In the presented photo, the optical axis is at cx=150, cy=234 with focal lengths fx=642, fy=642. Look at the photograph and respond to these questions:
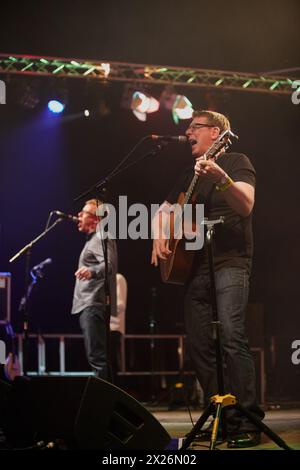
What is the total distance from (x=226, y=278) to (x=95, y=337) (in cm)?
232

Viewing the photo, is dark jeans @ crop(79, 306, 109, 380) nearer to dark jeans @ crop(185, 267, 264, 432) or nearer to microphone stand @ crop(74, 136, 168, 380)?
microphone stand @ crop(74, 136, 168, 380)

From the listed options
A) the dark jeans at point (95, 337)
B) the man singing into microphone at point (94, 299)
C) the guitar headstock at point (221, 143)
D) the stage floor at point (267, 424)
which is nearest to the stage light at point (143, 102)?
the man singing into microphone at point (94, 299)

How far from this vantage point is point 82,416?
308 cm

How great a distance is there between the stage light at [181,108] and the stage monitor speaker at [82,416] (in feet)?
18.1

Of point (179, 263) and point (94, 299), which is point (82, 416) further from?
point (94, 299)

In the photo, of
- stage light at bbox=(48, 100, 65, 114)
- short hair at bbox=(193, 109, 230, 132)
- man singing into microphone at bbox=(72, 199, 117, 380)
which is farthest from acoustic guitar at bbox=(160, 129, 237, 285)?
stage light at bbox=(48, 100, 65, 114)

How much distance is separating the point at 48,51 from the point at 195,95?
215 cm

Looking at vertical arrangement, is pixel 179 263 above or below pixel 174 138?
below

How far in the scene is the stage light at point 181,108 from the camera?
27.2ft

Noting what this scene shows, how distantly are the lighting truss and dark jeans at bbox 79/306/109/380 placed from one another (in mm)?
3106

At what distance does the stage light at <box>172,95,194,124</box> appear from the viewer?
8297 mm

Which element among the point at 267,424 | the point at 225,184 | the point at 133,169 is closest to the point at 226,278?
the point at 225,184

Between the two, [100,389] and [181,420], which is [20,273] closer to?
[181,420]

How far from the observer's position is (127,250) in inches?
385
